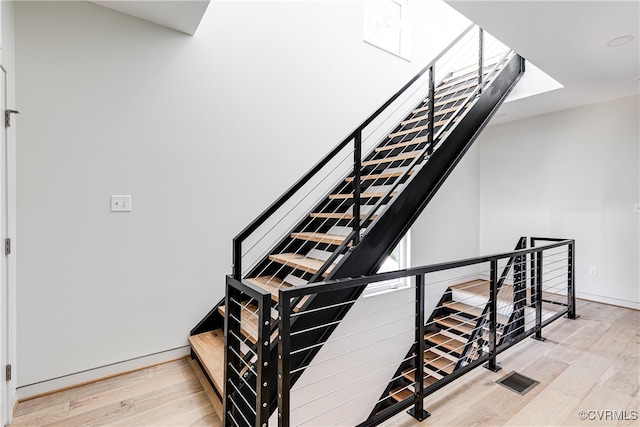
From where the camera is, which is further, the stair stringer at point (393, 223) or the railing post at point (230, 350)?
the stair stringer at point (393, 223)

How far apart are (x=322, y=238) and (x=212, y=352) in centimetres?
114

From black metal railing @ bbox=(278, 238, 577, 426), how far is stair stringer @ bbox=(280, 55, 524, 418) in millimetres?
53

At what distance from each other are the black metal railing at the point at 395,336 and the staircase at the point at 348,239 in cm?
11

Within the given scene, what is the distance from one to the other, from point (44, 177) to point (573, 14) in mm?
3668

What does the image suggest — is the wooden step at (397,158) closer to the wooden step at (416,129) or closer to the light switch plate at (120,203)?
the wooden step at (416,129)

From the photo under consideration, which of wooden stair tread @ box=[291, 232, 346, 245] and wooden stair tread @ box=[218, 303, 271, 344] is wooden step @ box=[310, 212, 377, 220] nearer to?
wooden stair tread @ box=[291, 232, 346, 245]

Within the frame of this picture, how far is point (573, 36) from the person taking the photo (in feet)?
8.13

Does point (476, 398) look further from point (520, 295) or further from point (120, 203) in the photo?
point (120, 203)

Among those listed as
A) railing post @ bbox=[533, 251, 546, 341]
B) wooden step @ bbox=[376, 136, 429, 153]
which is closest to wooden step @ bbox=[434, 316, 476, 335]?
railing post @ bbox=[533, 251, 546, 341]

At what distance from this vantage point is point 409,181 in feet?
7.64

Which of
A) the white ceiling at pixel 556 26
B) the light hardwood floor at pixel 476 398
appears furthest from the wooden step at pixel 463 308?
the white ceiling at pixel 556 26

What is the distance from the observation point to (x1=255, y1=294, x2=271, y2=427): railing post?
4.39 ft

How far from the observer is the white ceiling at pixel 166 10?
218cm

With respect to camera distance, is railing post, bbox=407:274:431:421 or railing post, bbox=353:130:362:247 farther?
railing post, bbox=353:130:362:247
